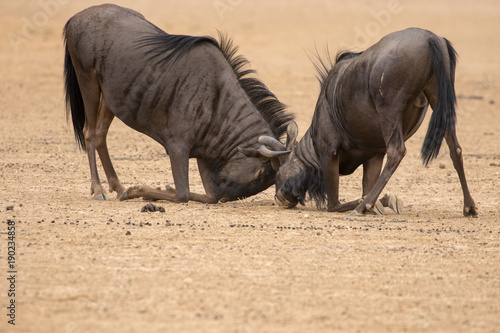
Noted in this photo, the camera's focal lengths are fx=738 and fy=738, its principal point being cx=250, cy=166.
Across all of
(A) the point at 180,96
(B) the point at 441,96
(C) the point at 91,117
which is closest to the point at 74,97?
(C) the point at 91,117

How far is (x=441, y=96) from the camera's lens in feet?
21.7

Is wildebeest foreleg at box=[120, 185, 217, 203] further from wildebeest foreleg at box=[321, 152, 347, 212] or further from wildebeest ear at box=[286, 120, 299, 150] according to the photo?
wildebeest foreleg at box=[321, 152, 347, 212]

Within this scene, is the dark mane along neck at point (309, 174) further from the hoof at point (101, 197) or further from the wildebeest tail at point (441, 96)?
the hoof at point (101, 197)

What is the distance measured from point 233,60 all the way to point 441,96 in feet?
7.99

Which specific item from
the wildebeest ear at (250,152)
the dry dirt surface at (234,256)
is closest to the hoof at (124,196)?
the dry dirt surface at (234,256)

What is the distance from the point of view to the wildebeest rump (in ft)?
25.3

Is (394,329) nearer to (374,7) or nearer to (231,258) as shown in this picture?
(231,258)

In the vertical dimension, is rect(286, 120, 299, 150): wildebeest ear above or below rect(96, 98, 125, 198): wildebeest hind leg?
above

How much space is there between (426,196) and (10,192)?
4.74 metres

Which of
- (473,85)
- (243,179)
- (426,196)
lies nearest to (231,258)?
(243,179)

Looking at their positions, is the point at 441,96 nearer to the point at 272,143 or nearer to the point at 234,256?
the point at 272,143

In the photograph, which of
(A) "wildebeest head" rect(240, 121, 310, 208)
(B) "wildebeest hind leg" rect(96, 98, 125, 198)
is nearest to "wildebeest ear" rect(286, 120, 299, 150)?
(A) "wildebeest head" rect(240, 121, 310, 208)

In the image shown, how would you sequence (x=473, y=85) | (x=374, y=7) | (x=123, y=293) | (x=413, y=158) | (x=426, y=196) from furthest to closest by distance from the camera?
(x=374, y=7) → (x=473, y=85) → (x=413, y=158) → (x=426, y=196) → (x=123, y=293)

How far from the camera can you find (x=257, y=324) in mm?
4016
